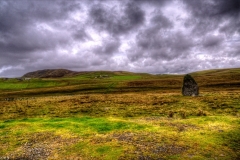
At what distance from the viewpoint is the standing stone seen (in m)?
44.2

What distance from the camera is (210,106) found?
108 feet

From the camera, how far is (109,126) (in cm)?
2080

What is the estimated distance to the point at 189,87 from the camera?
4516 cm

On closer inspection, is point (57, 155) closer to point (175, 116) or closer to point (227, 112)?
point (175, 116)

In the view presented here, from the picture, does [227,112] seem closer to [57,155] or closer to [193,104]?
[193,104]

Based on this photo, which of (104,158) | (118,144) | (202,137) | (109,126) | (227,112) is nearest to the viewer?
(104,158)

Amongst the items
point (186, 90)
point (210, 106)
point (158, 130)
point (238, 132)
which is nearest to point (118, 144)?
point (158, 130)

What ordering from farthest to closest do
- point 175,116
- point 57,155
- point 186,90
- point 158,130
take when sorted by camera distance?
point 186,90, point 175,116, point 158,130, point 57,155

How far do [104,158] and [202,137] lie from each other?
847cm

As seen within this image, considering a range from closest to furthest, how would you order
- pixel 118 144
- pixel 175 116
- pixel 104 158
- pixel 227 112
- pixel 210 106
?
pixel 104 158
pixel 118 144
pixel 175 116
pixel 227 112
pixel 210 106

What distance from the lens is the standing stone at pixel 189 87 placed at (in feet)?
145

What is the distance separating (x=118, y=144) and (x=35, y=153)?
5.94m

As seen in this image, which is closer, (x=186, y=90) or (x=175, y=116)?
(x=175, y=116)

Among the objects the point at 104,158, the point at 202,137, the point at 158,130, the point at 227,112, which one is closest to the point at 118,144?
the point at 104,158
